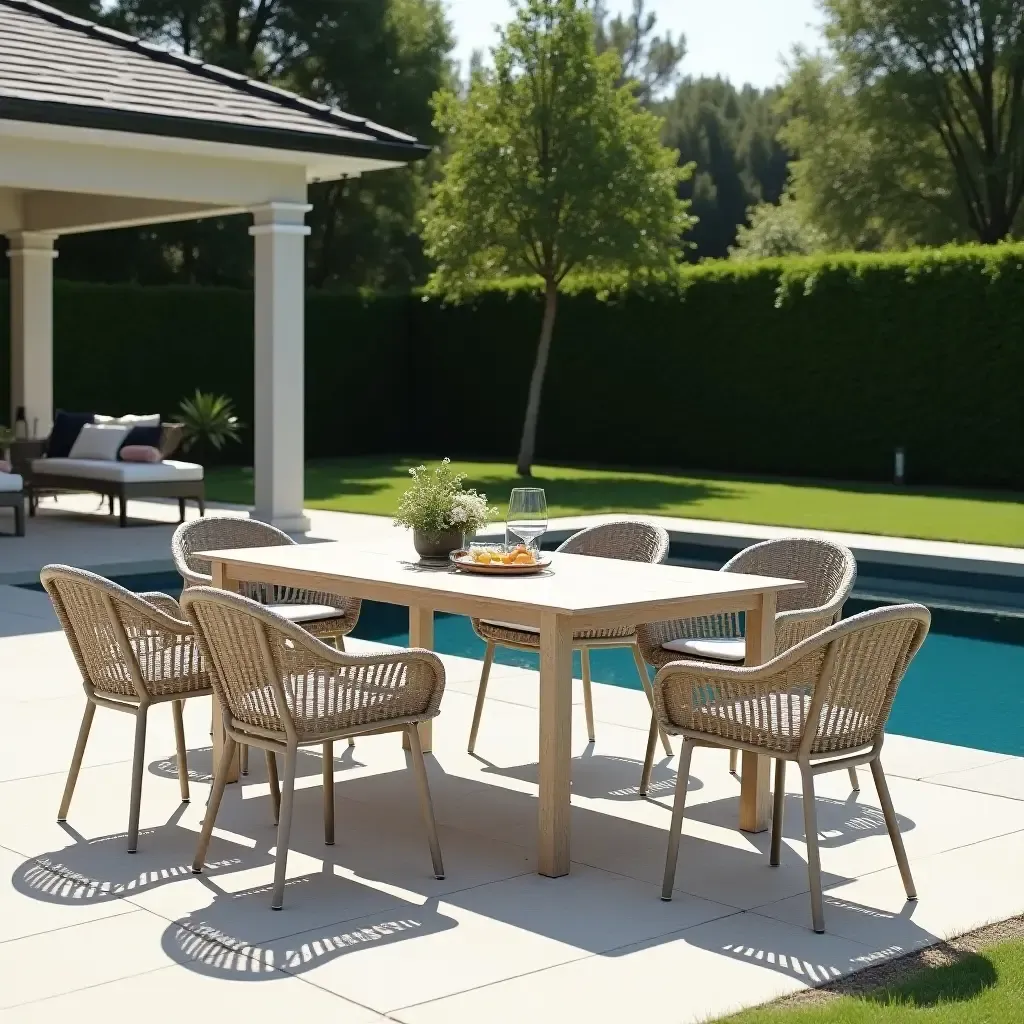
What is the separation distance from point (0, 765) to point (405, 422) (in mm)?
17764

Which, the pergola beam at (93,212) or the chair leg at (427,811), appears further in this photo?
the pergola beam at (93,212)

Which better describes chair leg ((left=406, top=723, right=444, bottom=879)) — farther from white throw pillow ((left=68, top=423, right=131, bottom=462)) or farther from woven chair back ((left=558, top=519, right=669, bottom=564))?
white throw pillow ((left=68, top=423, right=131, bottom=462))

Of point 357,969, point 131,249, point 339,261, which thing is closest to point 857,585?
point 357,969

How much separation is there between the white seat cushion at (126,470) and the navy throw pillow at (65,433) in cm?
61

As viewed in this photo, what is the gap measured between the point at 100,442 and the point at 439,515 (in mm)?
9078

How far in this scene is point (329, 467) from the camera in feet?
65.7

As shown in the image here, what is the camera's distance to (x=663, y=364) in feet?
66.0

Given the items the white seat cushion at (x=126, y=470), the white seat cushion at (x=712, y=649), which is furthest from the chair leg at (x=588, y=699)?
the white seat cushion at (x=126, y=470)

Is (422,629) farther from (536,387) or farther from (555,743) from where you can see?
(536,387)

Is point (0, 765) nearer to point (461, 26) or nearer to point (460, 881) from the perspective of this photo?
point (460, 881)

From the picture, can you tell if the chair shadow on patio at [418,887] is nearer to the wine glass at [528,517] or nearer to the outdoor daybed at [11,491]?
the wine glass at [528,517]

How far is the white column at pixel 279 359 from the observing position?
40.5 ft

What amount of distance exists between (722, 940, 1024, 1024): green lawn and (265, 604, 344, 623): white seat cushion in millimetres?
2786

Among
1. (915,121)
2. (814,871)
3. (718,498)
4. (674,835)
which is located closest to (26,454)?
(718,498)
